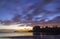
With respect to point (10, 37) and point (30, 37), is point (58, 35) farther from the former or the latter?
point (10, 37)

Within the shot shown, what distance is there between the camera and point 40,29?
10.7 m

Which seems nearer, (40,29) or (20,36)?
(40,29)

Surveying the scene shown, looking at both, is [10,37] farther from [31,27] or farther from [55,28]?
[55,28]

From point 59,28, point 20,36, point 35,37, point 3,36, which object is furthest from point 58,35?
point 3,36

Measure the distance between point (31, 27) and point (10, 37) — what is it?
1.13m

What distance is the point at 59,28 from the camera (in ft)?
35.0

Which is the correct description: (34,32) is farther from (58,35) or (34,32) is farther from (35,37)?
(58,35)

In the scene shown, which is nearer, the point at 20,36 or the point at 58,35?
the point at 58,35

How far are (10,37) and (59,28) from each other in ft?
7.79

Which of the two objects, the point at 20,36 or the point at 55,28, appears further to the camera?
the point at 20,36

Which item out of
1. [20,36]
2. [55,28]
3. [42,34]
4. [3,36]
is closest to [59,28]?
[55,28]

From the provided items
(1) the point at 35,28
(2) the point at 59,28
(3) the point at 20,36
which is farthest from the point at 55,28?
(3) the point at 20,36

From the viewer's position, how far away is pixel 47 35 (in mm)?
10891

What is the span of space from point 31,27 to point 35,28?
196mm
